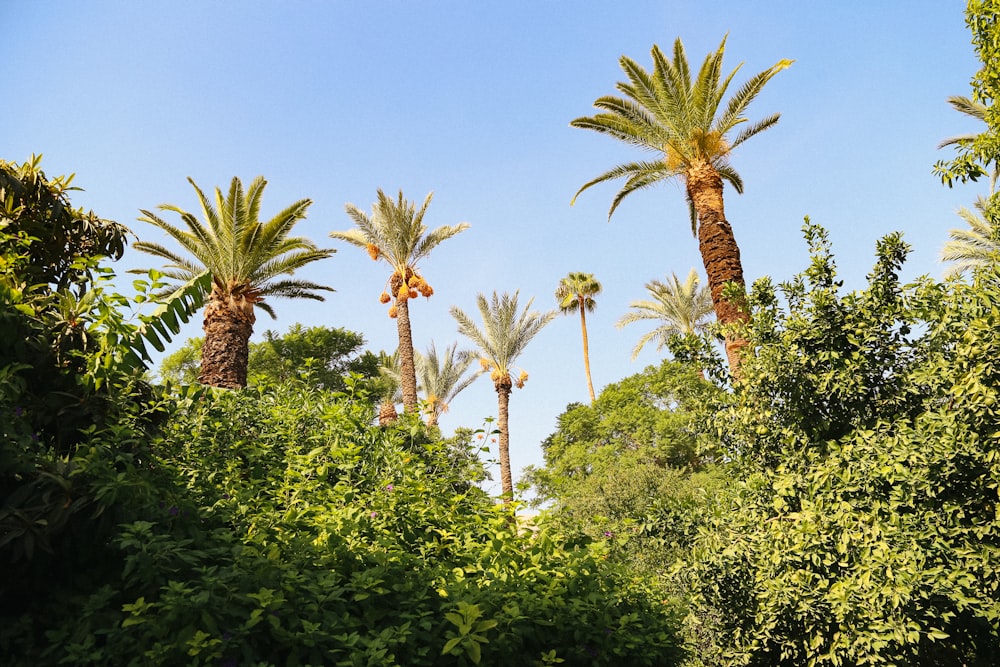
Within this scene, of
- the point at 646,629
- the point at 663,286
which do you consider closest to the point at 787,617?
the point at 646,629

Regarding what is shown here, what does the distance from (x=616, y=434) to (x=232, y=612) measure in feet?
118

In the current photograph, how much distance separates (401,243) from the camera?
2630 centimetres

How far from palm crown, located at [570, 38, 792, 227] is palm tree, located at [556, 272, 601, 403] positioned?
25.4 m

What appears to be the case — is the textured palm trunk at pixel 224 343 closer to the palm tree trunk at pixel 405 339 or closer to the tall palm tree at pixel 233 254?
the tall palm tree at pixel 233 254

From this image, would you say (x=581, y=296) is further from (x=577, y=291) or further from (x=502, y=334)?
(x=502, y=334)

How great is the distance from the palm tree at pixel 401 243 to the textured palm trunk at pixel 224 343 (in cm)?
785

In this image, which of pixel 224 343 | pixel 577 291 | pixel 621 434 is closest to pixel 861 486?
pixel 224 343

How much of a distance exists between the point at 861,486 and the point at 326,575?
207 inches

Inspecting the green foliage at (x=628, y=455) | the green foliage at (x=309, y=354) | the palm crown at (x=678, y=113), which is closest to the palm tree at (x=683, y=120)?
the palm crown at (x=678, y=113)

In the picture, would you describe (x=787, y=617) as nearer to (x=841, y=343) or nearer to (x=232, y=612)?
(x=841, y=343)

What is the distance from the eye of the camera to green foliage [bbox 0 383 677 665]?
418 centimetres

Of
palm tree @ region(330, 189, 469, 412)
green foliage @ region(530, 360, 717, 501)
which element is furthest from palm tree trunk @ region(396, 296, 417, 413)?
green foliage @ region(530, 360, 717, 501)

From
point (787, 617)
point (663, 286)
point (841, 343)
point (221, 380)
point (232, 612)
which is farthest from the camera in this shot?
point (663, 286)

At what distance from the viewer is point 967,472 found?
6.41 metres
